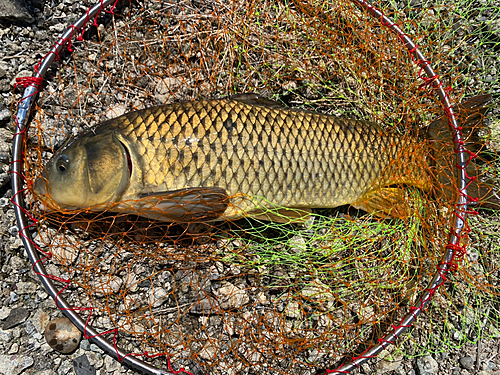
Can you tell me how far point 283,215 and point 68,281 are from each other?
4.22 ft

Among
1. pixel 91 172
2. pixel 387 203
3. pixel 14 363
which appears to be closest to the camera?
pixel 91 172

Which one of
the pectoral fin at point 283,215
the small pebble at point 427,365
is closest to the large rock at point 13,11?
the pectoral fin at point 283,215

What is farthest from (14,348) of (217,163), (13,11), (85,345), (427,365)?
(427,365)

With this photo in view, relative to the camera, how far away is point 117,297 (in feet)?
6.26

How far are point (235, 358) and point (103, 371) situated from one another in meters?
0.76

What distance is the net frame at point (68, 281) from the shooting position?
1.75m

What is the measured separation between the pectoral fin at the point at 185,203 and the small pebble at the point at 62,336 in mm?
815

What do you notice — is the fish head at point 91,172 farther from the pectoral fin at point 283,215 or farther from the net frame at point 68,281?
the pectoral fin at point 283,215

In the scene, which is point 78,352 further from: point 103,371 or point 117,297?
point 117,297

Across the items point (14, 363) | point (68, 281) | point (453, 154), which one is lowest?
point (14, 363)

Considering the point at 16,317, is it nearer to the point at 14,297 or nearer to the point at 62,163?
the point at 14,297

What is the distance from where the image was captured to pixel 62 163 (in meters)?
1.67

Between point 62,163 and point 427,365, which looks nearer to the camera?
point 62,163

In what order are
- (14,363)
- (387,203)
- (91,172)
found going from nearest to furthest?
(91,172) → (14,363) → (387,203)
